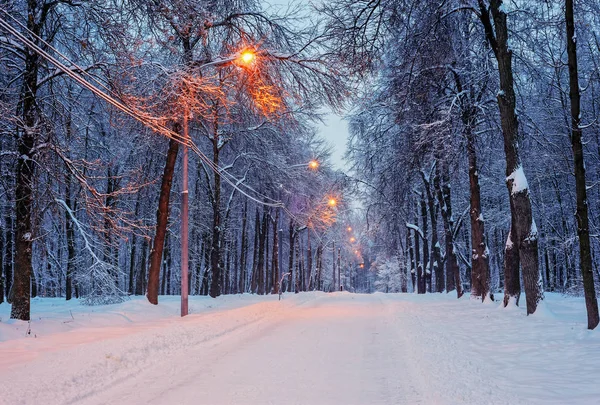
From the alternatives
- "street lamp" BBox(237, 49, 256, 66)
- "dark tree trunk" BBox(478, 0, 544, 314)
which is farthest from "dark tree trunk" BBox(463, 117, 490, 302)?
"street lamp" BBox(237, 49, 256, 66)

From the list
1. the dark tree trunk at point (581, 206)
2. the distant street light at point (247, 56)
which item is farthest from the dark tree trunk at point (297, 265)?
the dark tree trunk at point (581, 206)

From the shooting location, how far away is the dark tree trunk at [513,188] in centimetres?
1088

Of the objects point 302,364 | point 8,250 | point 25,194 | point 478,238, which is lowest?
point 302,364

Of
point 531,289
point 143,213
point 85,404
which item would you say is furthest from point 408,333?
point 143,213

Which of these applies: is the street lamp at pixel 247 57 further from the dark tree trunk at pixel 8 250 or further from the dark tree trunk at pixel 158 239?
the dark tree trunk at pixel 8 250

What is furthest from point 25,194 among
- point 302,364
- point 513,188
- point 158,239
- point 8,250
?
point 8,250

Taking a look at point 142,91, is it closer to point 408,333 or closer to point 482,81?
point 408,333

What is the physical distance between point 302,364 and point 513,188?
817 centimetres

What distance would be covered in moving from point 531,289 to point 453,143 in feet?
20.2

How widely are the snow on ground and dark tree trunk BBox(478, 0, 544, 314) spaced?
0.97 meters

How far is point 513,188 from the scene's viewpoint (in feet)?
37.6

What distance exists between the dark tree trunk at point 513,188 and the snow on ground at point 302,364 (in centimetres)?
97

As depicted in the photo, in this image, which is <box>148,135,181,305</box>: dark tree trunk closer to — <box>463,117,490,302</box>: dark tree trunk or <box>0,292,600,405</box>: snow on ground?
<box>0,292,600,405</box>: snow on ground

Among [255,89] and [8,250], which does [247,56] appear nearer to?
[255,89]
